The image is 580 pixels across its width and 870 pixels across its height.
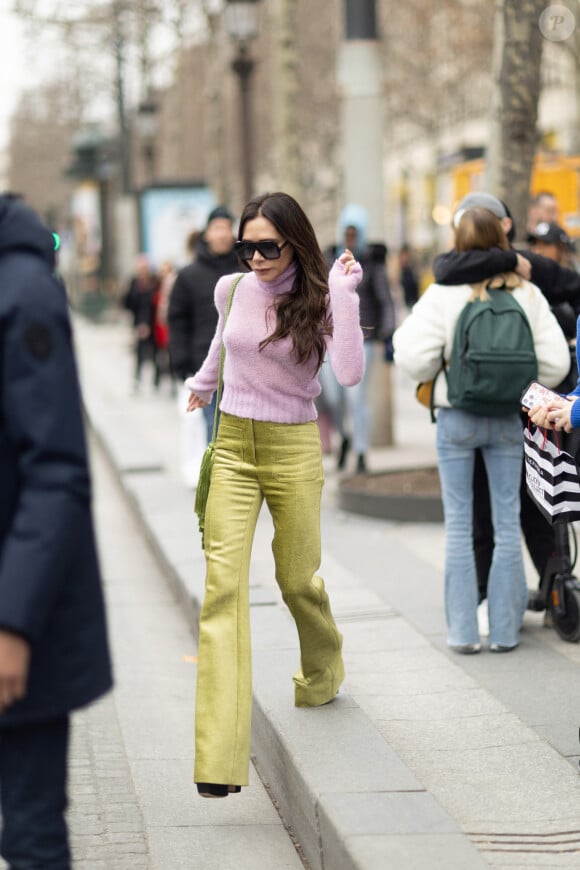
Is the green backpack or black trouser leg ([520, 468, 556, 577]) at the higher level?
the green backpack

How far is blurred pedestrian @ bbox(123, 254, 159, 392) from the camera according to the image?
73.3ft

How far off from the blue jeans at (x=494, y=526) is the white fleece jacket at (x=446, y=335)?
0.67 feet

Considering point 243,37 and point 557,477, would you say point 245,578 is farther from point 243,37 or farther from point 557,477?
point 243,37

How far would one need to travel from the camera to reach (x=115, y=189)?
47.1 meters

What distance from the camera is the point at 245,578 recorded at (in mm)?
4824

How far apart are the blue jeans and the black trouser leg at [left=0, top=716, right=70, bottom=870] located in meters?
3.36

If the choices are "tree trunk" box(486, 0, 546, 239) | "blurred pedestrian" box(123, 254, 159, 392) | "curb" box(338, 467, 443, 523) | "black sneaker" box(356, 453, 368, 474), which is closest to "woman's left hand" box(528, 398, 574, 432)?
"curb" box(338, 467, 443, 523)

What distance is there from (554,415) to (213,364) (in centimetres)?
125

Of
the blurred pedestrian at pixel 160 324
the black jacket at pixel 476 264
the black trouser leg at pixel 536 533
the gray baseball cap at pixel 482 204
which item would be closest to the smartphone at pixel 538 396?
the black jacket at pixel 476 264

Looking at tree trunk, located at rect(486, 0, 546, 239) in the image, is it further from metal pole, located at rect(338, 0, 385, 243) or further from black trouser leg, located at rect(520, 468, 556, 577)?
Result: black trouser leg, located at rect(520, 468, 556, 577)

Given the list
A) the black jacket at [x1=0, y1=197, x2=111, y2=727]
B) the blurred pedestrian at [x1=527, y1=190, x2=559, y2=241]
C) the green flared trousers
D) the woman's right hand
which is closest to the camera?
the black jacket at [x1=0, y1=197, x2=111, y2=727]

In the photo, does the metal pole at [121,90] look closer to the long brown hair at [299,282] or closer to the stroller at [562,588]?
the stroller at [562,588]

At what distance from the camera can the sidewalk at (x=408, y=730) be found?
4.18 m

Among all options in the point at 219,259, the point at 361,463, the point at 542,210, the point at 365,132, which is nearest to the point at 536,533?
the point at 219,259
